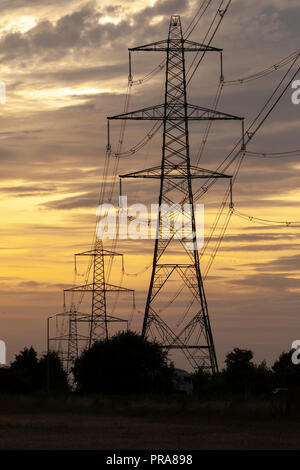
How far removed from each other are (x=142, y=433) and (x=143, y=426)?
13.9ft

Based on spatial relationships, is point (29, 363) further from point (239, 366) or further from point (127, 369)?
point (127, 369)

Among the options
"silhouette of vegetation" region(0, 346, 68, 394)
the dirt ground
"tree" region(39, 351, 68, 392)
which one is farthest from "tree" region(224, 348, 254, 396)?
the dirt ground

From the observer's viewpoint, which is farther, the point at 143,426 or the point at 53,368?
the point at 53,368

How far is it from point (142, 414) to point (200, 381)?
1688 inches

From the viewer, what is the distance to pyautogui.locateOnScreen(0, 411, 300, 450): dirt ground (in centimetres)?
3053

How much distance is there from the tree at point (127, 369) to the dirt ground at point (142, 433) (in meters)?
33.4

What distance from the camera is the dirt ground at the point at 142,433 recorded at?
100 ft

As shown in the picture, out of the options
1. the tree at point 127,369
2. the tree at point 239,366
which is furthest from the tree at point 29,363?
the tree at point 127,369

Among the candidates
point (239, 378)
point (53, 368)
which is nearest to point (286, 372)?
point (239, 378)

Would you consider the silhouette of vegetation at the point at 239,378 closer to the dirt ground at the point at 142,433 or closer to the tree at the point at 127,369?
the tree at the point at 127,369

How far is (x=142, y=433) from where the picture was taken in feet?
118

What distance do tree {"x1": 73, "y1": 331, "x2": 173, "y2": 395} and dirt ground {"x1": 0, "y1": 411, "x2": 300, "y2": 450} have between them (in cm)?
3344
